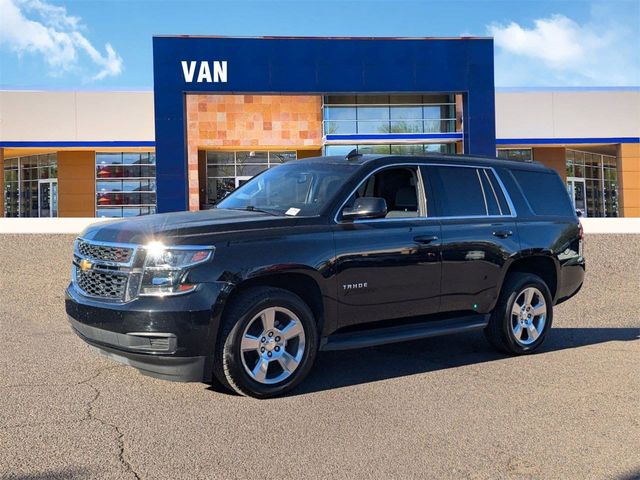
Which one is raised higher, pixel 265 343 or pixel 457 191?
pixel 457 191

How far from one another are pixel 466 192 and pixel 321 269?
2123 millimetres

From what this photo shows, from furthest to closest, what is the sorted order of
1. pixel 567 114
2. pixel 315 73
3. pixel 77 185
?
1. pixel 77 185
2. pixel 567 114
3. pixel 315 73

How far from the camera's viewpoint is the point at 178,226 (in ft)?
16.2

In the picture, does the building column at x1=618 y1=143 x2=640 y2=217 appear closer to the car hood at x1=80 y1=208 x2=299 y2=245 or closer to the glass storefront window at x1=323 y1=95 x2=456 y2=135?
the glass storefront window at x1=323 y1=95 x2=456 y2=135

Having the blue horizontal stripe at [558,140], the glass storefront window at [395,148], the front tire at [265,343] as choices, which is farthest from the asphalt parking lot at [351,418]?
the blue horizontal stripe at [558,140]

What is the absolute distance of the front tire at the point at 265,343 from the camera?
486 cm

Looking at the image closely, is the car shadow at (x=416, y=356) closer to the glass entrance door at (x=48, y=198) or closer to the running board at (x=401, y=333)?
the running board at (x=401, y=333)

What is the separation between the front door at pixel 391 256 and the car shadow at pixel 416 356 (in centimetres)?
59

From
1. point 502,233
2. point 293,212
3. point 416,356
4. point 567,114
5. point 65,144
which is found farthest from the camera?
point 567,114

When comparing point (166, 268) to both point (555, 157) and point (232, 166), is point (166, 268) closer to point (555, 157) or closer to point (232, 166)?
point (232, 166)

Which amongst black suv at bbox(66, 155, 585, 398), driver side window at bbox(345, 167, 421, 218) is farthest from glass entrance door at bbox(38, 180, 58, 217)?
driver side window at bbox(345, 167, 421, 218)

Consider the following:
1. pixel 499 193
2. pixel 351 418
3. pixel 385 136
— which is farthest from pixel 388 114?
pixel 351 418

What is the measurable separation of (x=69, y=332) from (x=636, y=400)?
6.27 m

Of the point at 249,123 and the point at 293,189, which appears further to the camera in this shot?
the point at 249,123
